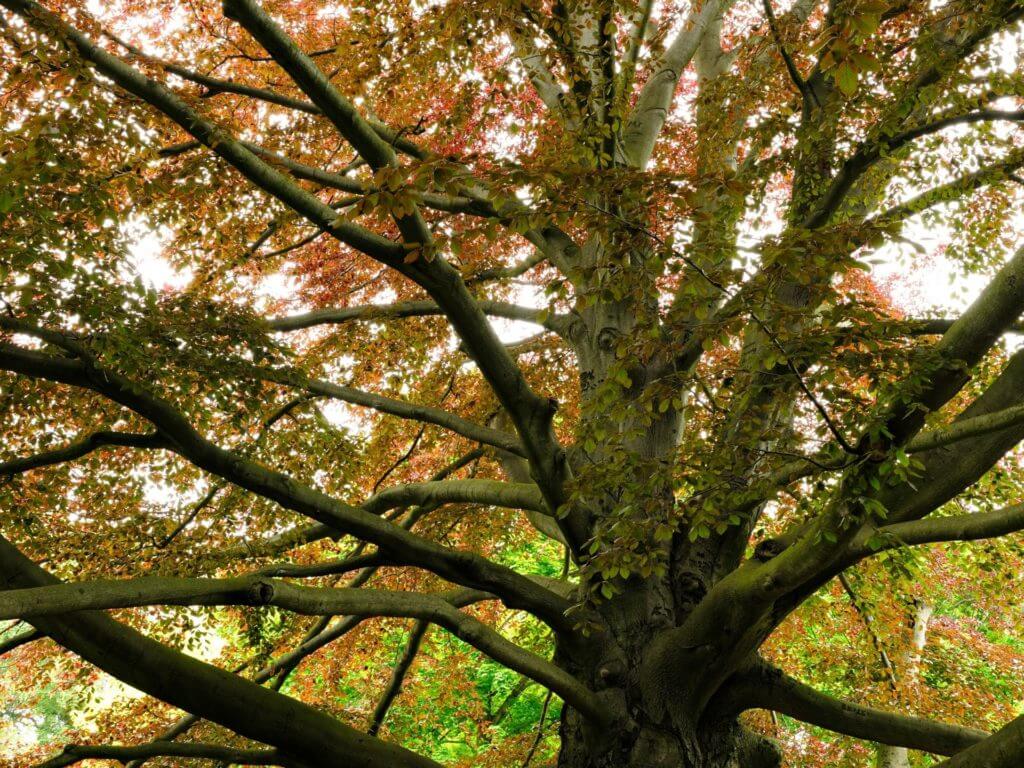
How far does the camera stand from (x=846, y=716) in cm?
428

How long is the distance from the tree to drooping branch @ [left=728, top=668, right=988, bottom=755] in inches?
0.7

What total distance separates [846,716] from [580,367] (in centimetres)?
278

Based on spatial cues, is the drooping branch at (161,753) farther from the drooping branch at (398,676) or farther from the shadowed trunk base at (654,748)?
the drooping branch at (398,676)

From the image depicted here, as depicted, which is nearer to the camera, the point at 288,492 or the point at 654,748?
the point at 288,492

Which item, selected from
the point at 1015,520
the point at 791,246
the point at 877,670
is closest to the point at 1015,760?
the point at 1015,520

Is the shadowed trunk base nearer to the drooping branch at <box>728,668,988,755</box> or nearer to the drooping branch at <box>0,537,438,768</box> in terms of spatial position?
the drooping branch at <box>728,668,988,755</box>

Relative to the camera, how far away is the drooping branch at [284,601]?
94.9 inches

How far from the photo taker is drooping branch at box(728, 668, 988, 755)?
162 inches

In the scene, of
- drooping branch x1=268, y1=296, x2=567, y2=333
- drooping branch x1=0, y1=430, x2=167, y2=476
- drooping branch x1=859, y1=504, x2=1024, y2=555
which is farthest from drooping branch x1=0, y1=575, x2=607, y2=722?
drooping branch x1=268, y1=296, x2=567, y2=333

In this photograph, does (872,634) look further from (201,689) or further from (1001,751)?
(201,689)

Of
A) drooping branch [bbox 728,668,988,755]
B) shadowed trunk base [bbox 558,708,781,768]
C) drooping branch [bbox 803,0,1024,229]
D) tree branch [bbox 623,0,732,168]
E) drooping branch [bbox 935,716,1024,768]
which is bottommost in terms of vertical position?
drooping branch [bbox 935,716,1024,768]

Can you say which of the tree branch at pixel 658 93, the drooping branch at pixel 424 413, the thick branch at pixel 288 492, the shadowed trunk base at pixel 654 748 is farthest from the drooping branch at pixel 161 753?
the tree branch at pixel 658 93

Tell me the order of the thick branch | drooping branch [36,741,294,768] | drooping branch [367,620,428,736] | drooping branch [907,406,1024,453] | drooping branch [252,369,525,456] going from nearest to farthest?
1. drooping branch [907,406,1024,453]
2. the thick branch
3. drooping branch [36,741,294,768]
4. drooping branch [252,369,525,456]
5. drooping branch [367,620,428,736]

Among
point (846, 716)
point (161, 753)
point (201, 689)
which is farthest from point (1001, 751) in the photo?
point (161, 753)
